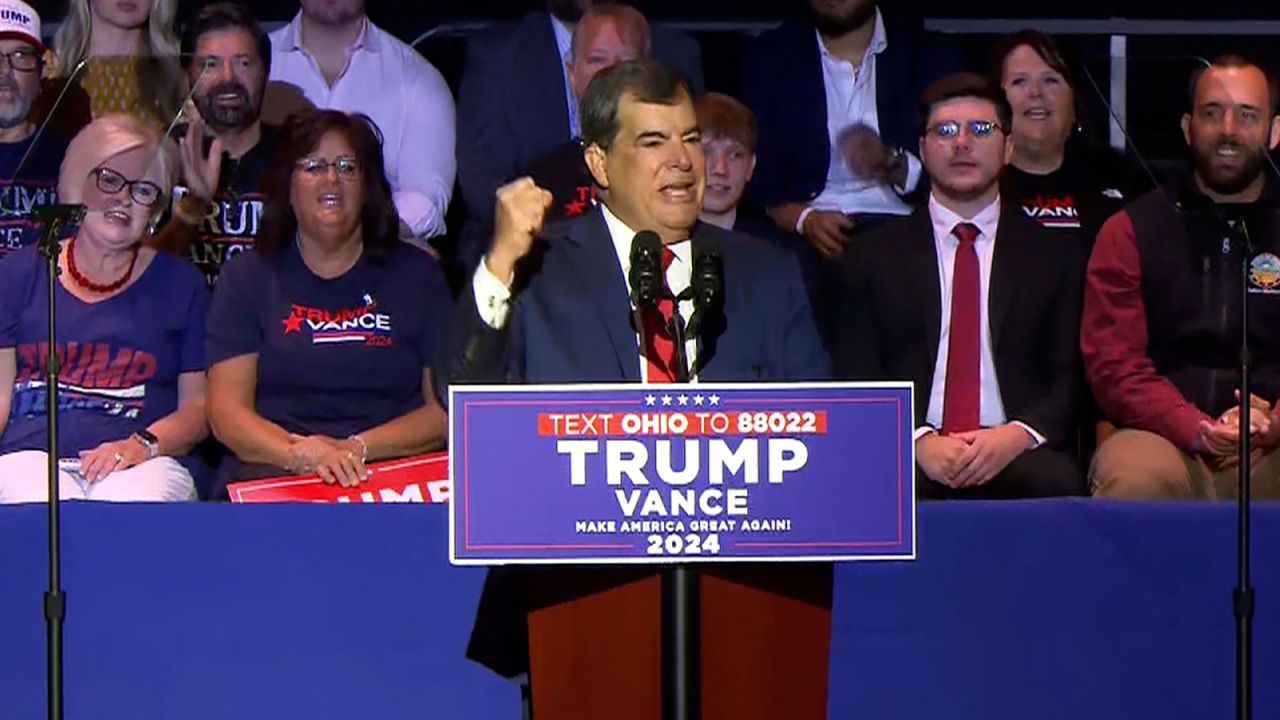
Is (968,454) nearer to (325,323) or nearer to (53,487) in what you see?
(325,323)

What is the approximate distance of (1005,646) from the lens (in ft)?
14.2

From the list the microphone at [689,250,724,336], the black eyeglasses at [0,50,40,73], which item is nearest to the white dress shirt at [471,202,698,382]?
the microphone at [689,250,724,336]

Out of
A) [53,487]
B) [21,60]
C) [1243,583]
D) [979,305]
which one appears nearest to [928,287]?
[979,305]

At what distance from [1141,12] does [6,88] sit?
9.90 ft

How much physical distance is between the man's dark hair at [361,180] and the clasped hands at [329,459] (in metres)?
0.51

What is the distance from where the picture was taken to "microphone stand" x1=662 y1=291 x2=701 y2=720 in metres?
3.06

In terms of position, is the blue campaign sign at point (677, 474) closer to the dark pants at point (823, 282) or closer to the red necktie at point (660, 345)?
the red necktie at point (660, 345)

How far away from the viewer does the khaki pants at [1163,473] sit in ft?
15.8

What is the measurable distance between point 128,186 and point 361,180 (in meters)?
0.57

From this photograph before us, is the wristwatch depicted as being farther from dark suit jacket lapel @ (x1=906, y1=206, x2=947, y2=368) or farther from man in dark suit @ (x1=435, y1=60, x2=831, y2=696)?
dark suit jacket lapel @ (x1=906, y1=206, x2=947, y2=368)

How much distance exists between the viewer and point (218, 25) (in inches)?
214

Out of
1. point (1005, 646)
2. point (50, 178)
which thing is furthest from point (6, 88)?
point (1005, 646)

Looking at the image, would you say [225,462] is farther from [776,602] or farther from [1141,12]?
[1141,12]

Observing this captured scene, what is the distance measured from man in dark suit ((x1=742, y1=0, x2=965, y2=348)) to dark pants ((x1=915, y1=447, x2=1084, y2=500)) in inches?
30.3
